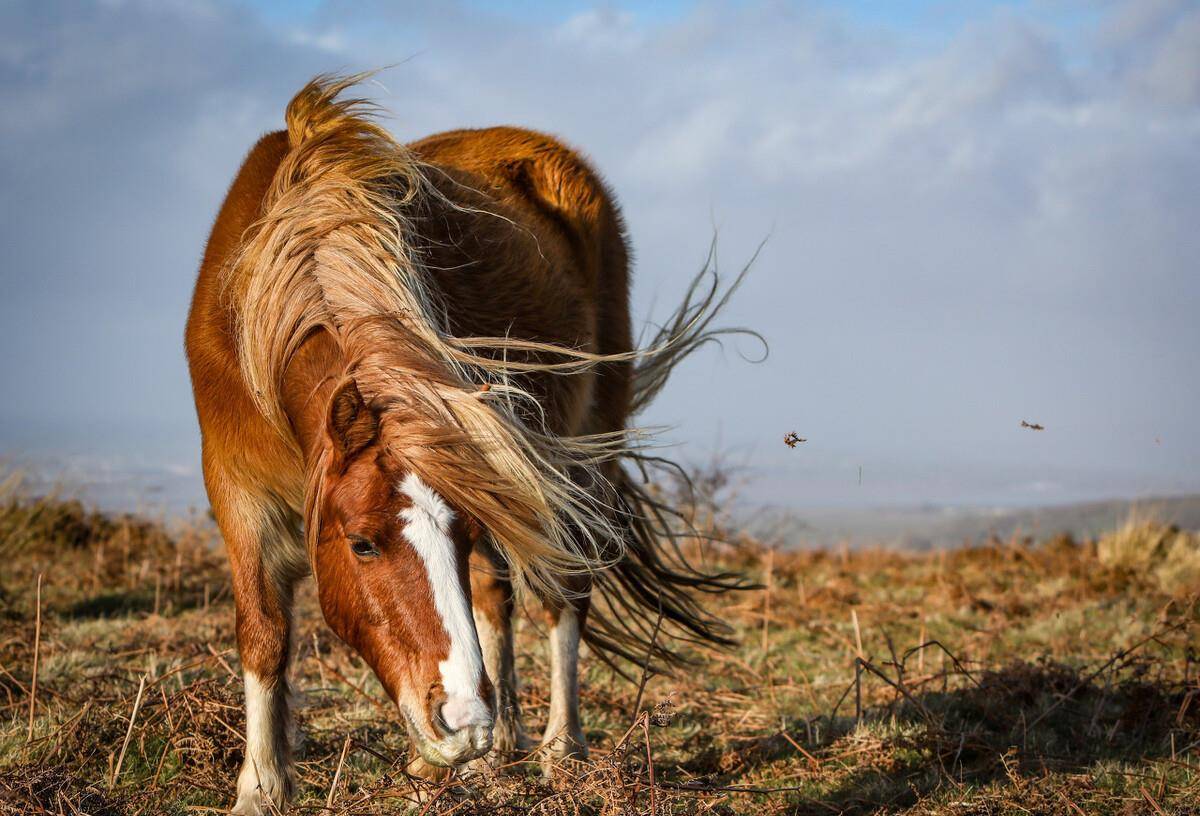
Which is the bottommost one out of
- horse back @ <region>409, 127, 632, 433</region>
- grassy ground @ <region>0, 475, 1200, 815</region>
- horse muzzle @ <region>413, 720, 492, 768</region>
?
grassy ground @ <region>0, 475, 1200, 815</region>

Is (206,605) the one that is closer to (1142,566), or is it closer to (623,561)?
(623,561)

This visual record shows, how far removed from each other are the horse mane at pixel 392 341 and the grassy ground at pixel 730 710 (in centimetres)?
68

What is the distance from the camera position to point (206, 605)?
6168 millimetres

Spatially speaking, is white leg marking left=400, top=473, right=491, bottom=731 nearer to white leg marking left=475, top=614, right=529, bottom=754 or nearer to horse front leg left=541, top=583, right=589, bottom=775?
horse front leg left=541, top=583, right=589, bottom=775

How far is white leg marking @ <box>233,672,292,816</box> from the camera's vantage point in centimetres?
301

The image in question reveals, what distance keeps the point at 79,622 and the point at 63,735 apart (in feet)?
10.1

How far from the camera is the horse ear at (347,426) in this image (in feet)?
8.20

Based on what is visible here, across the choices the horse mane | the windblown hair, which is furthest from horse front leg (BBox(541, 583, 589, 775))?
the windblown hair

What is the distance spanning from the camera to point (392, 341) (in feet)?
8.73

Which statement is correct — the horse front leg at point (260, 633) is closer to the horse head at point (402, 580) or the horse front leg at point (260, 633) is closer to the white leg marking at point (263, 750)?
the white leg marking at point (263, 750)

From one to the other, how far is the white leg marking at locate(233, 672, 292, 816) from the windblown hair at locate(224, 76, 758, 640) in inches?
34.3

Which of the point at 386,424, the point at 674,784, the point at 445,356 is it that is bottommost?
the point at 674,784

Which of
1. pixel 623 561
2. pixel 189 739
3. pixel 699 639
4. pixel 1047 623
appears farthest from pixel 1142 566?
pixel 189 739

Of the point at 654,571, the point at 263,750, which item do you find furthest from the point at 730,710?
the point at 263,750
